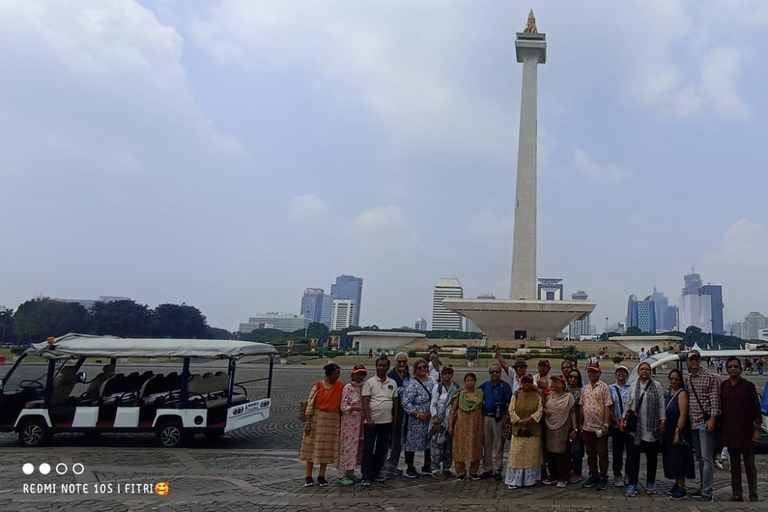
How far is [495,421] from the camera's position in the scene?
5.19 meters

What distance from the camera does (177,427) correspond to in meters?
6.78

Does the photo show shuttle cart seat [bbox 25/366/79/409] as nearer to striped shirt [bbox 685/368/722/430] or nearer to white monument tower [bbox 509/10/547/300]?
striped shirt [bbox 685/368/722/430]

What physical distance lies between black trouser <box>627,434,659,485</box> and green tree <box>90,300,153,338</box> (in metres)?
62.8

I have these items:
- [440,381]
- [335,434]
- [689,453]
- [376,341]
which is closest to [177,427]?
[335,434]

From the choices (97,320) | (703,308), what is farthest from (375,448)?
(703,308)

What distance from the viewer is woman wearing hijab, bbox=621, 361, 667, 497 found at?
15.3 ft

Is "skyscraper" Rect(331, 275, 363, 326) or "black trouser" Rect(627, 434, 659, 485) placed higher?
"skyscraper" Rect(331, 275, 363, 326)

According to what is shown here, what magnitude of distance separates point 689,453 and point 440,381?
2382 mm

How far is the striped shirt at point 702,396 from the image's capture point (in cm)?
462

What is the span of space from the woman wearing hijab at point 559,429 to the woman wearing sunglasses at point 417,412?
1178 millimetres

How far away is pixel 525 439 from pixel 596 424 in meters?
0.68

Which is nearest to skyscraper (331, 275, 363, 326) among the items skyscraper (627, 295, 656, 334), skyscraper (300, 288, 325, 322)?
skyscraper (300, 288, 325, 322)

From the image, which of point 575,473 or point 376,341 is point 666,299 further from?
point 575,473

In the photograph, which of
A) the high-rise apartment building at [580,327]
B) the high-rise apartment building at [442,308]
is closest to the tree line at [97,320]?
the high-rise apartment building at [442,308]
